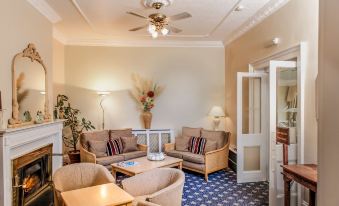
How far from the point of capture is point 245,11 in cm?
427

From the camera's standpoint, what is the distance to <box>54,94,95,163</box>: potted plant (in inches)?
221

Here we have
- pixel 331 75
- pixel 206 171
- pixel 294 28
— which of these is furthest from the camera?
pixel 206 171

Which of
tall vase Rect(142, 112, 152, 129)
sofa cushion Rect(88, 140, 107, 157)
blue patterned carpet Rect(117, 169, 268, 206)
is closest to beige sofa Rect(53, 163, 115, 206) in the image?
blue patterned carpet Rect(117, 169, 268, 206)

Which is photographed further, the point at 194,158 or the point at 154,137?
the point at 154,137

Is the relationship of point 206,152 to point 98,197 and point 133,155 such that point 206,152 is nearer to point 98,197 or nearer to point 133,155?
point 133,155

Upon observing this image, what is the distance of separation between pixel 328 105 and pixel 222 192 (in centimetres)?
398

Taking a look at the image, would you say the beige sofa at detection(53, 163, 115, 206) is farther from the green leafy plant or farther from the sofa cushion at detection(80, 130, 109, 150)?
the green leafy plant

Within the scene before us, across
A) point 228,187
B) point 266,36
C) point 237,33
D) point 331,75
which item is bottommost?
point 228,187

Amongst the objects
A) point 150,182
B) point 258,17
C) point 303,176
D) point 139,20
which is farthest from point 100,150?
point 258,17

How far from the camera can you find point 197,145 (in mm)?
5406

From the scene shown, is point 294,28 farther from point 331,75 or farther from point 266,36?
point 331,75

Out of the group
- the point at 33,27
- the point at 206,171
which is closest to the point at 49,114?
the point at 33,27

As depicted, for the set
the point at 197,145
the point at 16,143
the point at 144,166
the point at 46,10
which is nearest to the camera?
the point at 16,143

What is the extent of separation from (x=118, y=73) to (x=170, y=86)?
1366mm
